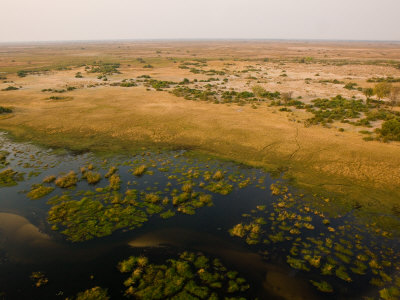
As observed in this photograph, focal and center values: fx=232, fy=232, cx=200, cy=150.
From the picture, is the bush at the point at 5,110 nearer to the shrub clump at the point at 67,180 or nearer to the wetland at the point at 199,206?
the wetland at the point at 199,206

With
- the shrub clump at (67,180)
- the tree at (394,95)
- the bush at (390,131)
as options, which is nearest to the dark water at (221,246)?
the shrub clump at (67,180)

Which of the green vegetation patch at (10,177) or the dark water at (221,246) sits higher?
the green vegetation patch at (10,177)

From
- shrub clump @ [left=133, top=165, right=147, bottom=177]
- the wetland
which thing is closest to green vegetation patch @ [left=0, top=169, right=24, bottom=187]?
the wetland

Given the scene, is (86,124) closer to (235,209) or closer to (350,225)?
(235,209)

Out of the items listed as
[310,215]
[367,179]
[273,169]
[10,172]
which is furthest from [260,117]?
[10,172]

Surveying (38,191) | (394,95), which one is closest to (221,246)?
(38,191)

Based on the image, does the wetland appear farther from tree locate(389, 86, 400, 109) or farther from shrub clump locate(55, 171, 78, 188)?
tree locate(389, 86, 400, 109)

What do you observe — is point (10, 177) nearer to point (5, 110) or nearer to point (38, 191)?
point (38, 191)

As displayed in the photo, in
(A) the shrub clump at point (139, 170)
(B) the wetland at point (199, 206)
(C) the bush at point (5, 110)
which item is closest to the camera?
(B) the wetland at point (199, 206)
